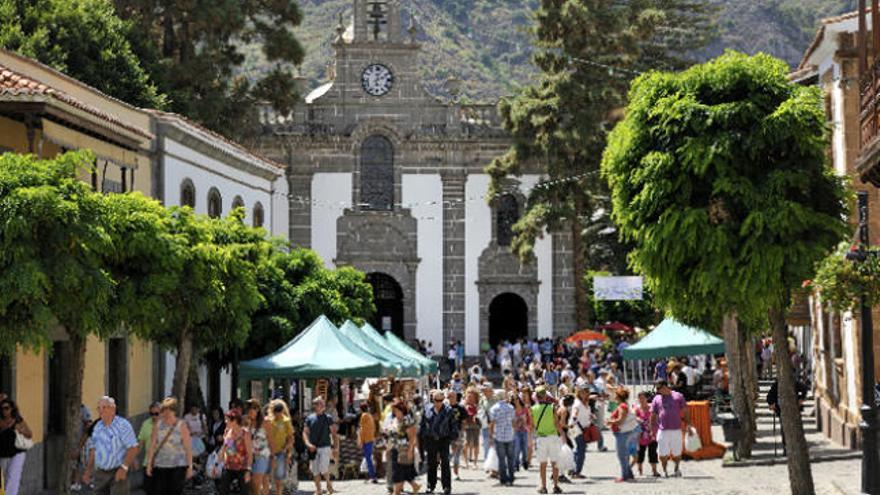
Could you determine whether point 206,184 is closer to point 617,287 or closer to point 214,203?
point 214,203

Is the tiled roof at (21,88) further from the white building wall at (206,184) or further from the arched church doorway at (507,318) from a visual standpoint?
the arched church doorway at (507,318)

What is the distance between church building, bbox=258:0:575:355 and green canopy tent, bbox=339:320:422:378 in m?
24.4

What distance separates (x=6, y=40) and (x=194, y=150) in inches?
309

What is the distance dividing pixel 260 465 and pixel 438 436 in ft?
11.6

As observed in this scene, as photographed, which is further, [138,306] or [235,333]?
[235,333]

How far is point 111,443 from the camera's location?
15.9 metres

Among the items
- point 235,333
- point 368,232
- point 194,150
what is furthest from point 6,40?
point 368,232

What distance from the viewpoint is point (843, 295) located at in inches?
658

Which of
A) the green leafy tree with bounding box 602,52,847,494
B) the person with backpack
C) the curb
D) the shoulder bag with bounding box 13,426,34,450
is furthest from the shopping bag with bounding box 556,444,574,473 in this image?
the shoulder bag with bounding box 13,426,34,450

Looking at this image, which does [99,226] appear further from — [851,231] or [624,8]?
[624,8]

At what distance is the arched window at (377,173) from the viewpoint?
53625 millimetres

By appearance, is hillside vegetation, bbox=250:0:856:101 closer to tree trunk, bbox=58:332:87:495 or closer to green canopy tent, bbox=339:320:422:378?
green canopy tent, bbox=339:320:422:378

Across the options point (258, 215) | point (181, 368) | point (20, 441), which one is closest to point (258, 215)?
point (258, 215)

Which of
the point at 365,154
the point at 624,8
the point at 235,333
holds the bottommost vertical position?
the point at 235,333
